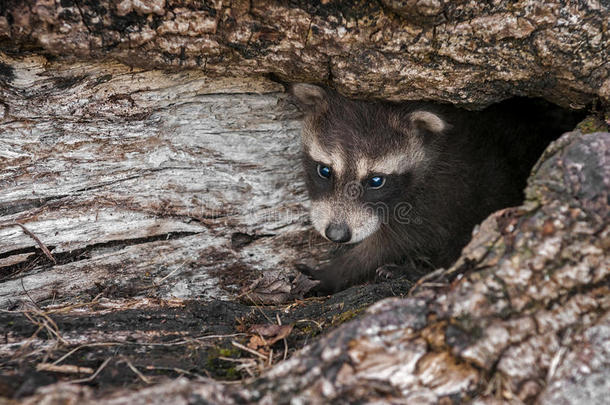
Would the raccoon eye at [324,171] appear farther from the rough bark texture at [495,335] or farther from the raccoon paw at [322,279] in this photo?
the rough bark texture at [495,335]

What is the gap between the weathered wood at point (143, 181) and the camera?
10.2 feet

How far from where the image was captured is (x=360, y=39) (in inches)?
111

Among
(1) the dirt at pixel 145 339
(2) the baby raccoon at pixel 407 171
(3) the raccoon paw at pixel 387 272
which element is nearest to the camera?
(1) the dirt at pixel 145 339

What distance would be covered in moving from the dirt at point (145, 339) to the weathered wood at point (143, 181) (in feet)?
1.39

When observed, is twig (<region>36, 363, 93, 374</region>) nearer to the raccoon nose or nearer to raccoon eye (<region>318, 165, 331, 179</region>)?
the raccoon nose

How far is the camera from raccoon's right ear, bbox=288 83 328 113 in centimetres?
354

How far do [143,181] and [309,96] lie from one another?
124cm

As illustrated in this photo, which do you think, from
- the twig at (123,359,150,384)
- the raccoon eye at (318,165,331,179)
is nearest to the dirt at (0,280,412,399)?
the twig at (123,359,150,384)

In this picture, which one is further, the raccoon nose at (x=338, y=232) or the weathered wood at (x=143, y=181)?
the raccoon nose at (x=338, y=232)

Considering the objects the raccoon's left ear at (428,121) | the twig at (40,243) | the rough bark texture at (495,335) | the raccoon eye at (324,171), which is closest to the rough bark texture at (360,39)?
the raccoon's left ear at (428,121)

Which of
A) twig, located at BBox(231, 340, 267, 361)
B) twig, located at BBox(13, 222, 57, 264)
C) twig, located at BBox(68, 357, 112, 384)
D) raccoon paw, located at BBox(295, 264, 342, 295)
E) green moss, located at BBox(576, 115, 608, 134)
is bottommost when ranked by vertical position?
raccoon paw, located at BBox(295, 264, 342, 295)

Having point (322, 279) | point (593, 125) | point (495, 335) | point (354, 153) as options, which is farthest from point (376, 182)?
point (495, 335)

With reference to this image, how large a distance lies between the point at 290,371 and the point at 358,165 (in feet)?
6.51

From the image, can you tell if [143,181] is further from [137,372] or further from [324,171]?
[137,372]
